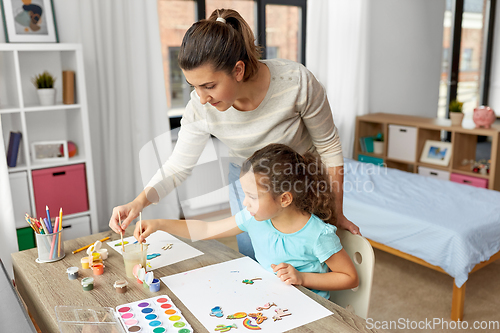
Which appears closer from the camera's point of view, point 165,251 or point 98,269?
point 98,269

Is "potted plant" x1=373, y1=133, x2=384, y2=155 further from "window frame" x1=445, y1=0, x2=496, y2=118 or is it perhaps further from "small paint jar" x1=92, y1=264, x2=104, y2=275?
"small paint jar" x1=92, y1=264, x2=104, y2=275

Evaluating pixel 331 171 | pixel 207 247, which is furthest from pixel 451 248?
pixel 207 247

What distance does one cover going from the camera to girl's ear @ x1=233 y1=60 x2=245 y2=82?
1.14m

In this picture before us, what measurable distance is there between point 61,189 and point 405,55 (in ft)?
11.3

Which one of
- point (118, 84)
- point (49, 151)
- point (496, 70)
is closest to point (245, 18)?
point (118, 84)

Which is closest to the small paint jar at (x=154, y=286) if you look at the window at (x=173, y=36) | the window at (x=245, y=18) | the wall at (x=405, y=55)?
the window at (x=245, y=18)

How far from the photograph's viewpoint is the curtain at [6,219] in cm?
232

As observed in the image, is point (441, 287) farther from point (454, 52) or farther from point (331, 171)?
point (454, 52)

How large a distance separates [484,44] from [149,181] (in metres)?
5.23

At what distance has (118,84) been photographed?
290 cm

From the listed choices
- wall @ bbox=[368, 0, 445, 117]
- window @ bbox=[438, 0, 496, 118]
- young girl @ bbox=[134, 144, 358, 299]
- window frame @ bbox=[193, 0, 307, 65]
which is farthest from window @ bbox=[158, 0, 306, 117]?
young girl @ bbox=[134, 144, 358, 299]

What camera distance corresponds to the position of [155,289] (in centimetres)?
107

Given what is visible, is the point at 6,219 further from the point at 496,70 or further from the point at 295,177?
the point at 496,70

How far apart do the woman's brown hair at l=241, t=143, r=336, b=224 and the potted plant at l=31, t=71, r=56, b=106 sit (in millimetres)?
1734
